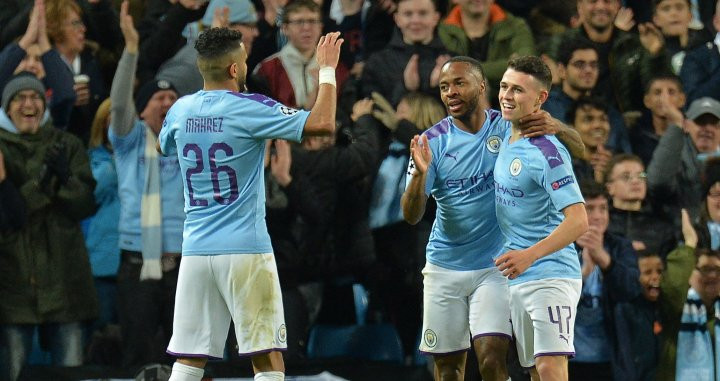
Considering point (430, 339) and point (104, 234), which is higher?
point (104, 234)

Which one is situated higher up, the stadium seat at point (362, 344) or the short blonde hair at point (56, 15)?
the short blonde hair at point (56, 15)

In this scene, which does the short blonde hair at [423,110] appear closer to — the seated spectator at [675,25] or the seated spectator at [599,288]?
the seated spectator at [599,288]

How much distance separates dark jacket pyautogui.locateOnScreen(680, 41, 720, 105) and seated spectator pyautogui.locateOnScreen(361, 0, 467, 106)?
2283 mm

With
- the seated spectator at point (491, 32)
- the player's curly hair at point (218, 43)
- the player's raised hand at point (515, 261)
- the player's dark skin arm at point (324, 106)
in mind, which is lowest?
the player's raised hand at point (515, 261)

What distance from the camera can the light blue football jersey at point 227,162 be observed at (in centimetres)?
835

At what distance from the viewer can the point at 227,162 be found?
838 centimetres

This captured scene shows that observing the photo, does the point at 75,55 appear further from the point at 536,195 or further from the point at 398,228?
the point at 536,195

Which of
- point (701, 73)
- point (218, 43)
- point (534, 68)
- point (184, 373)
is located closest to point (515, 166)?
point (534, 68)

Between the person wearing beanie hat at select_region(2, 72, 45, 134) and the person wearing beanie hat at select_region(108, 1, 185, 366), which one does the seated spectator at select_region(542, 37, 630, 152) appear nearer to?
the person wearing beanie hat at select_region(108, 1, 185, 366)

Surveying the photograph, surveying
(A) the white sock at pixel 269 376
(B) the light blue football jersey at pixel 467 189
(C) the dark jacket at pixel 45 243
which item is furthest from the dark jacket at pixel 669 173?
(A) the white sock at pixel 269 376

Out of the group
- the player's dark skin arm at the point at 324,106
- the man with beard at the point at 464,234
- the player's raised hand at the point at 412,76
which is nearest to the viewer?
the player's dark skin arm at the point at 324,106

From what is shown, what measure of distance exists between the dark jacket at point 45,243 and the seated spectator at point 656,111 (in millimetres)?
4740

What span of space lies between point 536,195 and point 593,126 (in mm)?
3921

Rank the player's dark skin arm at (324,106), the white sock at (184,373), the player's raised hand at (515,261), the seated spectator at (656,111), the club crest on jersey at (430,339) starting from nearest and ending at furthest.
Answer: the player's raised hand at (515,261) < the player's dark skin arm at (324,106) < the white sock at (184,373) < the club crest on jersey at (430,339) < the seated spectator at (656,111)
